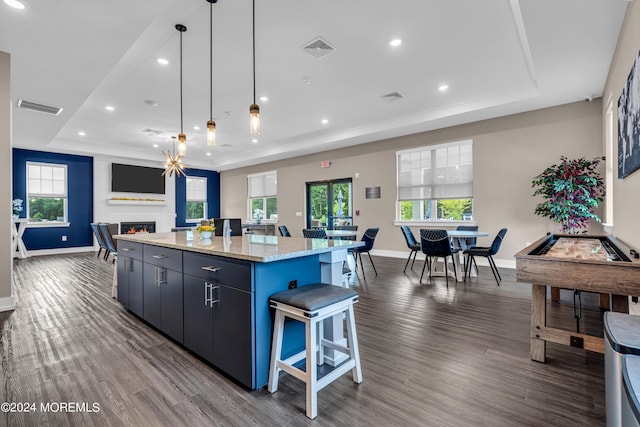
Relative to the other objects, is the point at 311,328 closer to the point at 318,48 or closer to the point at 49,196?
the point at 318,48

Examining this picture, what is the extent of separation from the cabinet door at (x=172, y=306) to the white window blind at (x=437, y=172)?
574 cm

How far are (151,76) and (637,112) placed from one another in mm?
5571

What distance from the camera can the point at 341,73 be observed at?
15.0ft

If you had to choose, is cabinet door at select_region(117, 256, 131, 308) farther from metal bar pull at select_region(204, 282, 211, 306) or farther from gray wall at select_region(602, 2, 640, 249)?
gray wall at select_region(602, 2, 640, 249)

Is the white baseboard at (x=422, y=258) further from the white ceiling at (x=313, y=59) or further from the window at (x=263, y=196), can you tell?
the window at (x=263, y=196)

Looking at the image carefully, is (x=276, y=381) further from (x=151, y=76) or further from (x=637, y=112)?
(x=151, y=76)

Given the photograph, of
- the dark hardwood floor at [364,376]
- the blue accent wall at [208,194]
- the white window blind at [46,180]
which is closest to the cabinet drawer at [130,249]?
the dark hardwood floor at [364,376]

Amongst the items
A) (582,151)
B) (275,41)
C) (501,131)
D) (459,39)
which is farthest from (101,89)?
(582,151)

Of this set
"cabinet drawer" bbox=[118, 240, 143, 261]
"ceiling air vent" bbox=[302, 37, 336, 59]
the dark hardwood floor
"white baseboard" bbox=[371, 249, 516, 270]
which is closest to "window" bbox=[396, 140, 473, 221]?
"white baseboard" bbox=[371, 249, 516, 270]

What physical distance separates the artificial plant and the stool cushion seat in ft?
14.3

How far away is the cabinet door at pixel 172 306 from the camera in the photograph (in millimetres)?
2520

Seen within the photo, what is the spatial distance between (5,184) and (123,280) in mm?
1848

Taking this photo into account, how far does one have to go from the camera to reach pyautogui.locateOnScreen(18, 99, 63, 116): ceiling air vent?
502 cm

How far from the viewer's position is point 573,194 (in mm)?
4590
